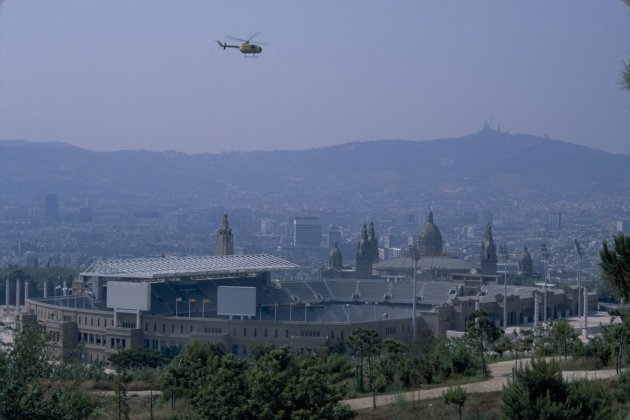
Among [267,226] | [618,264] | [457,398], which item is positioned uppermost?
[267,226]

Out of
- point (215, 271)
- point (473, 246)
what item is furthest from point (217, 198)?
point (215, 271)

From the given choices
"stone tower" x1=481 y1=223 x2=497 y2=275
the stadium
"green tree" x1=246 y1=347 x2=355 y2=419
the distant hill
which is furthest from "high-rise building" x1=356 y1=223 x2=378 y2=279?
the distant hill

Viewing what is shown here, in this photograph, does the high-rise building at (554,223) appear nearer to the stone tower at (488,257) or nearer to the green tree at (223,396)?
the stone tower at (488,257)

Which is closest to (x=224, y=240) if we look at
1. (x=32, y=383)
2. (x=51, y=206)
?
(x=32, y=383)

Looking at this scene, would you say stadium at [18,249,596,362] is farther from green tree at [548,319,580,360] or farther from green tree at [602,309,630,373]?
green tree at [602,309,630,373]

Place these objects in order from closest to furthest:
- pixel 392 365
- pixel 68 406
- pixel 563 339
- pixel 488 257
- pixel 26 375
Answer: pixel 26 375
pixel 68 406
pixel 392 365
pixel 563 339
pixel 488 257

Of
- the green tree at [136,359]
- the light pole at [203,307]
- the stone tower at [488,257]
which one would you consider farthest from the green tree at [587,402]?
the stone tower at [488,257]

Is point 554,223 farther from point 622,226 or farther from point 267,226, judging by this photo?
point 622,226
